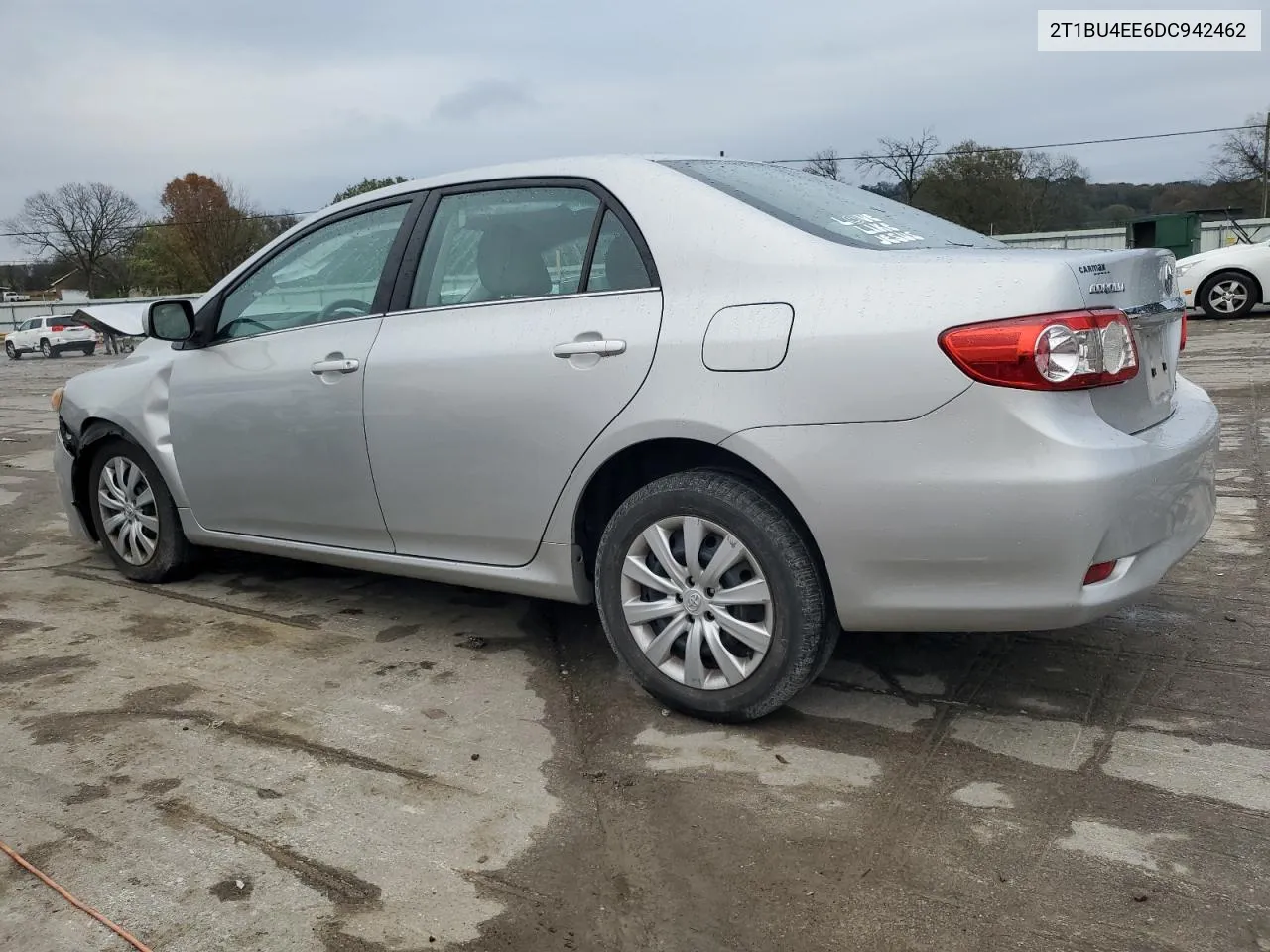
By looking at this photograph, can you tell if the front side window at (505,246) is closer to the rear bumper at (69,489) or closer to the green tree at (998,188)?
the rear bumper at (69,489)

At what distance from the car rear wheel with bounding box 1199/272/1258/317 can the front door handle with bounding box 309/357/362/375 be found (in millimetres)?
14891

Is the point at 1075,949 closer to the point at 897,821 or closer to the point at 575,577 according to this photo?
Answer: the point at 897,821

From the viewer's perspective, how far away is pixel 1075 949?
2.07 m

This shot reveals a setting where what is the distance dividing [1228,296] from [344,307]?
49.1ft

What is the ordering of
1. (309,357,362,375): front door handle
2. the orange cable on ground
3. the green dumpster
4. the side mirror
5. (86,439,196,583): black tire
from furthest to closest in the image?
the green dumpster, (86,439,196,583): black tire, the side mirror, (309,357,362,375): front door handle, the orange cable on ground

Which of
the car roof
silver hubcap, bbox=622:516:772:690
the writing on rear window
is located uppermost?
the car roof

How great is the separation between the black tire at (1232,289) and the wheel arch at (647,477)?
48.3ft

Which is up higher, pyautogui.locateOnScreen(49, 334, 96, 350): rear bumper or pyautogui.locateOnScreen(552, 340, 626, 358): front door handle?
pyautogui.locateOnScreen(552, 340, 626, 358): front door handle

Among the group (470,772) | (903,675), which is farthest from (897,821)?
(470,772)

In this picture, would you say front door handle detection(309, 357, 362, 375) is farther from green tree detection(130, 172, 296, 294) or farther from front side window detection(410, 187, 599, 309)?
green tree detection(130, 172, 296, 294)

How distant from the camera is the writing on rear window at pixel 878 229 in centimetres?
313

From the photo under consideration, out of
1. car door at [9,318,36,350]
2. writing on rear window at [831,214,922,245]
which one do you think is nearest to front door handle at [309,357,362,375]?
writing on rear window at [831,214,922,245]

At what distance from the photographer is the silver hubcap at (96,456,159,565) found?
4.75m

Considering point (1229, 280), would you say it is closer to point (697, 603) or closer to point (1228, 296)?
point (1228, 296)
